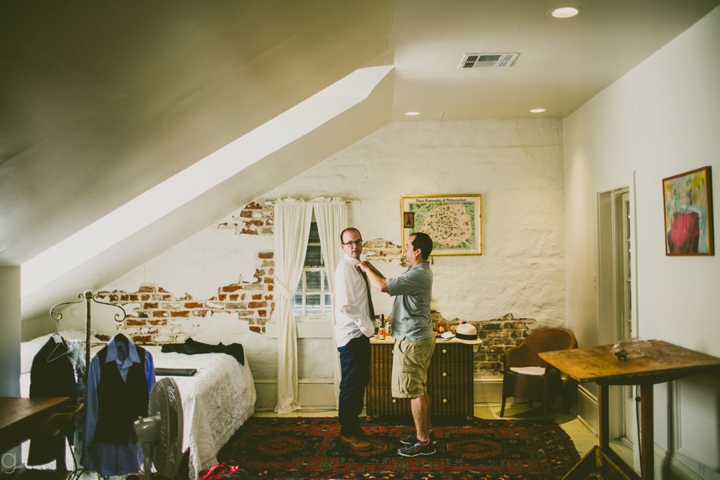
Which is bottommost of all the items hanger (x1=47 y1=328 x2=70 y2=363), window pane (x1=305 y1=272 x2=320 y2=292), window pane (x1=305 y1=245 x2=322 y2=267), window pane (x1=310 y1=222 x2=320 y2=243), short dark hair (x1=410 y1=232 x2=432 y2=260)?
hanger (x1=47 y1=328 x2=70 y2=363)

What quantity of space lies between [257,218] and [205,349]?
1.46m

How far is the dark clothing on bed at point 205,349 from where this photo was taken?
499cm

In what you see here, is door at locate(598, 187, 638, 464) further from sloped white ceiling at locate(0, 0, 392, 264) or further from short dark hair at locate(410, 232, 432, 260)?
sloped white ceiling at locate(0, 0, 392, 264)

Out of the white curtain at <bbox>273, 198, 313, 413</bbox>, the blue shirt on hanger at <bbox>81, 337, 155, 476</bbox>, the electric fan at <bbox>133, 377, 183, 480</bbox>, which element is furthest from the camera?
the white curtain at <bbox>273, 198, 313, 413</bbox>

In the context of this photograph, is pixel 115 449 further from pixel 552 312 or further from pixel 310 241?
pixel 552 312

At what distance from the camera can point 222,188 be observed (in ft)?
14.5

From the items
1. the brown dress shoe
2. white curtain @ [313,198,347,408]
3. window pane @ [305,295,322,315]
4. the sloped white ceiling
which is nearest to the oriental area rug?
the brown dress shoe

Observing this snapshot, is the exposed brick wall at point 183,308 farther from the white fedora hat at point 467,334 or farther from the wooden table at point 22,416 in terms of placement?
the wooden table at point 22,416

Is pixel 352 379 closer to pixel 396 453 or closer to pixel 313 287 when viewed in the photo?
pixel 396 453

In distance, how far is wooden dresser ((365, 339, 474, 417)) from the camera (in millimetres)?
4895

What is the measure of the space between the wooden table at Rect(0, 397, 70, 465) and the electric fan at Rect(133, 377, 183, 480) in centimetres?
69

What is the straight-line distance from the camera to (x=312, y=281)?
18.2 feet

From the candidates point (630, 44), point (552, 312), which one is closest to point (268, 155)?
point (630, 44)

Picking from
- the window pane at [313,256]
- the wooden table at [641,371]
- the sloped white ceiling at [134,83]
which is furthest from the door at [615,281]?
the window pane at [313,256]
